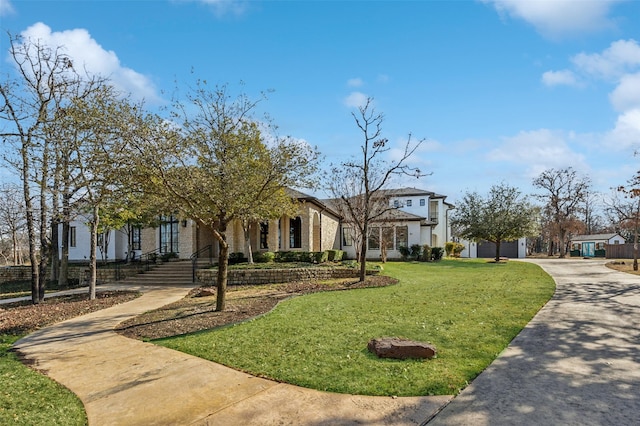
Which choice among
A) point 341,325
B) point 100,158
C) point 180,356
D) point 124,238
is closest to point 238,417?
point 180,356

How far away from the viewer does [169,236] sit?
23.4 m

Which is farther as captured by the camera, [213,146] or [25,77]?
[25,77]

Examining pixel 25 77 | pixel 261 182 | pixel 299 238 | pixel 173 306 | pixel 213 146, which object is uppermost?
pixel 25 77

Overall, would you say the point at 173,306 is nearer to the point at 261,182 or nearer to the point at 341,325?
the point at 261,182

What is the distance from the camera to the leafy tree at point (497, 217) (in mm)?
28375

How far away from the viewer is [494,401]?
4078 millimetres

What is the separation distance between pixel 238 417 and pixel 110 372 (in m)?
2.62

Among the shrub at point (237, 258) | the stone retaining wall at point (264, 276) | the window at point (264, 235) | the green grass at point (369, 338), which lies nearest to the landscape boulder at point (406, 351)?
the green grass at point (369, 338)

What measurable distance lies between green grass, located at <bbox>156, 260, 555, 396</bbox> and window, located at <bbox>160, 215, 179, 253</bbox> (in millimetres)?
14775

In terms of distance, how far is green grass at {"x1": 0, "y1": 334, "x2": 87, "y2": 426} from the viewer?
3.98 m

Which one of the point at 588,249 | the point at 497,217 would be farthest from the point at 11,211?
the point at 588,249

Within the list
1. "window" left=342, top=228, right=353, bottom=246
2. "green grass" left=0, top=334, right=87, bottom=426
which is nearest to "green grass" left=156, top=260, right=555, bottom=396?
"green grass" left=0, top=334, right=87, bottom=426

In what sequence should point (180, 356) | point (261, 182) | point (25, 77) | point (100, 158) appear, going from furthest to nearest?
point (25, 77)
point (261, 182)
point (100, 158)
point (180, 356)

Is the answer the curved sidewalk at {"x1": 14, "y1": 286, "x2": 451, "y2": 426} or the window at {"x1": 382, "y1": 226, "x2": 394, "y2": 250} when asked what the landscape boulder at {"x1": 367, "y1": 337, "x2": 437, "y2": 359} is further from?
the window at {"x1": 382, "y1": 226, "x2": 394, "y2": 250}
